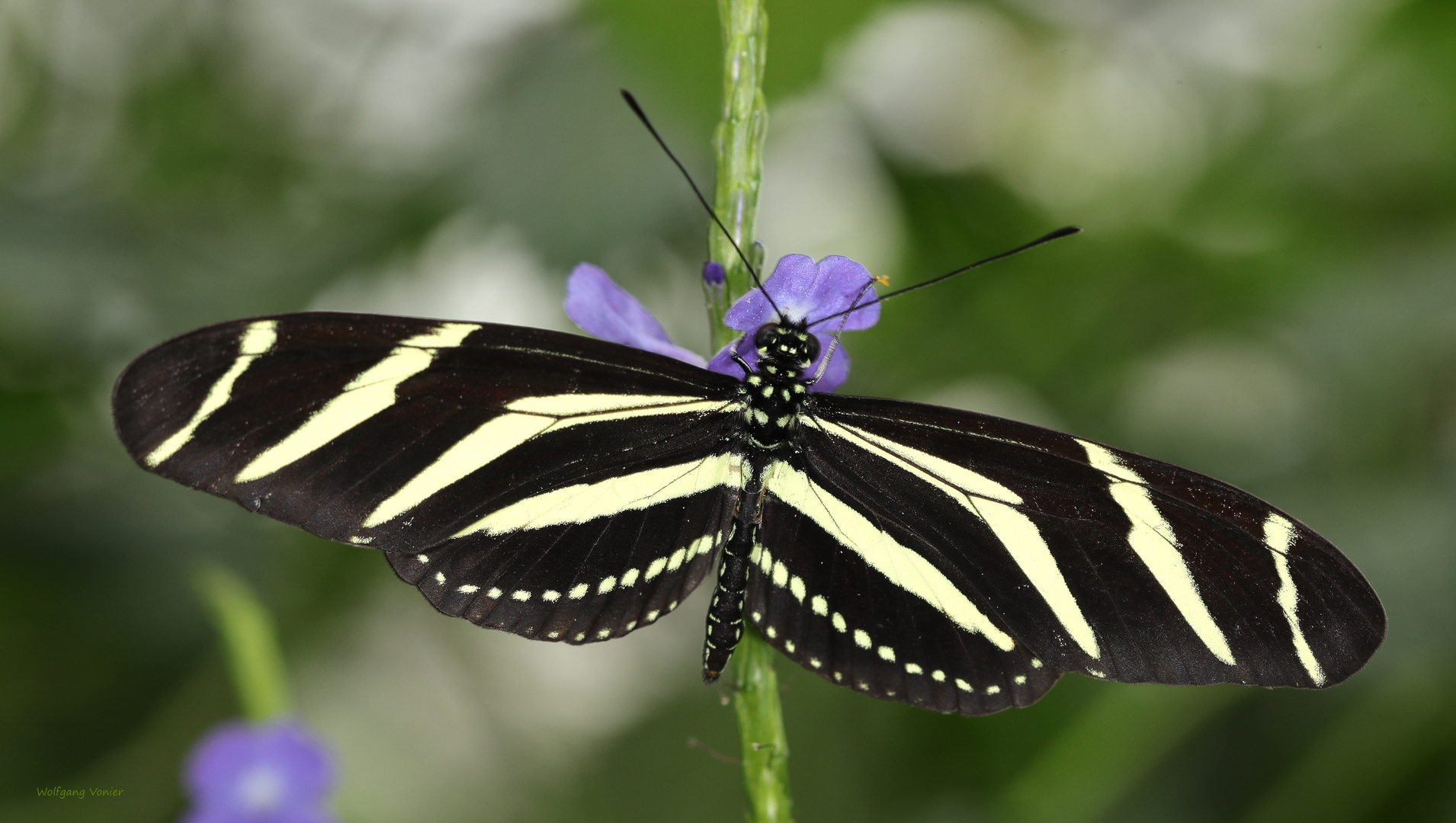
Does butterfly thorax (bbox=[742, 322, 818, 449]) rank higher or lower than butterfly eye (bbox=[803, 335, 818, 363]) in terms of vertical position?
lower

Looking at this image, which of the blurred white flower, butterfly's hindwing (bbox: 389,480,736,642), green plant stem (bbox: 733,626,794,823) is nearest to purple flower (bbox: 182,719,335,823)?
butterfly's hindwing (bbox: 389,480,736,642)

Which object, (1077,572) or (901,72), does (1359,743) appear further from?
(901,72)

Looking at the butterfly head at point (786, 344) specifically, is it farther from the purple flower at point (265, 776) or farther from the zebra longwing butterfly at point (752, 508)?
the purple flower at point (265, 776)

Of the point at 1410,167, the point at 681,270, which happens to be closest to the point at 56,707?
the point at 681,270

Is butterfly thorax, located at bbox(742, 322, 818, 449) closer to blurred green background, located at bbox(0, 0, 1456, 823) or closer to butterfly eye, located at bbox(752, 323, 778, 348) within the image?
butterfly eye, located at bbox(752, 323, 778, 348)

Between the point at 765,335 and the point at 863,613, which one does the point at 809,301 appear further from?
the point at 863,613

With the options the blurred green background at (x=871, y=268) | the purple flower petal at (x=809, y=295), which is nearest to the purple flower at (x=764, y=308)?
the purple flower petal at (x=809, y=295)

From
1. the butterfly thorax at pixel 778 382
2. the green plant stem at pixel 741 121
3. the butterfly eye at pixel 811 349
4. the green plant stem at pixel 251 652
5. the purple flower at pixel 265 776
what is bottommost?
the purple flower at pixel 265 776
